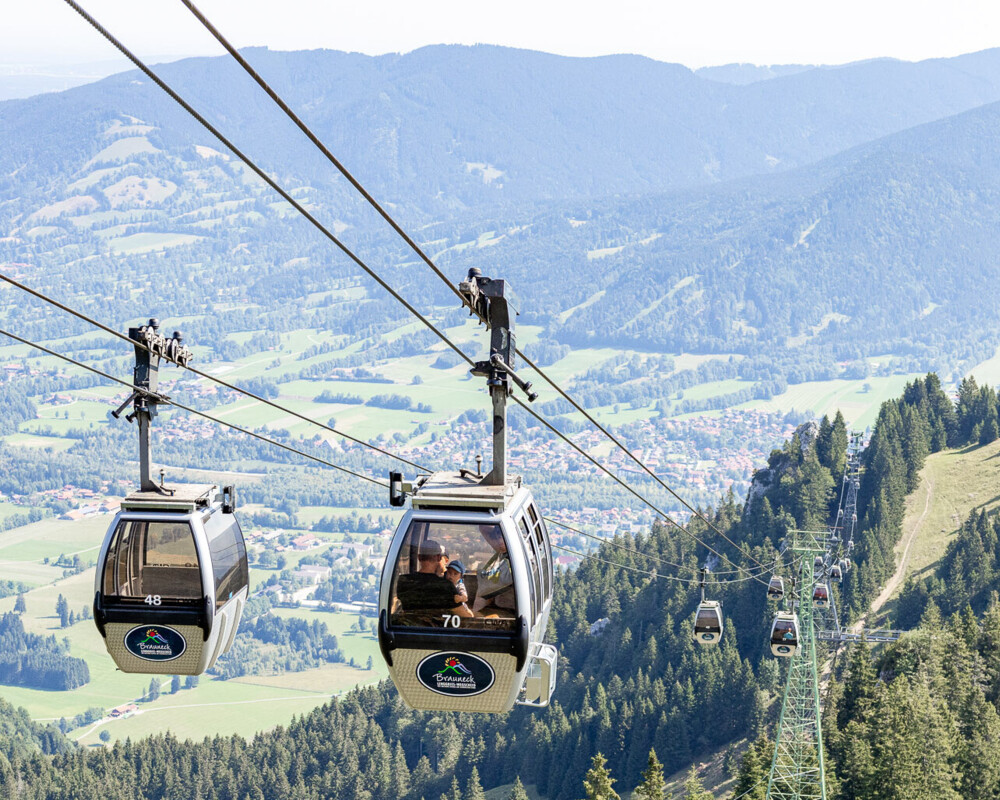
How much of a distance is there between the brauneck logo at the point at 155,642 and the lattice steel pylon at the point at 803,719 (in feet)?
103

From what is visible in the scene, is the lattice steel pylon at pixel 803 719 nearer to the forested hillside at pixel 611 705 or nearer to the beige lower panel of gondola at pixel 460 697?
the beige lower panel of gondola at pixel 460 697

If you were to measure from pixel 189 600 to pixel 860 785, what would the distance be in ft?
155

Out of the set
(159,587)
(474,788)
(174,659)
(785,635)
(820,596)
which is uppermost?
(159,587)

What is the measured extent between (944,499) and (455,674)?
123 m

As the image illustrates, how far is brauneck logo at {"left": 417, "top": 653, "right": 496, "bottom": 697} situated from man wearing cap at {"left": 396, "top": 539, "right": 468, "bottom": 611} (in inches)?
22.3

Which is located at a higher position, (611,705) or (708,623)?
(708,623)

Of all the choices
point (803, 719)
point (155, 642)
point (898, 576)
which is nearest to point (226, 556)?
point (155, 642)

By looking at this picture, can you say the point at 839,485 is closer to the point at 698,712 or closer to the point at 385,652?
the point at 698,712

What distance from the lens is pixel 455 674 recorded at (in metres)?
15.6

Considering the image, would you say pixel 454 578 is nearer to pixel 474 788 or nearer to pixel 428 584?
pixel 428 584

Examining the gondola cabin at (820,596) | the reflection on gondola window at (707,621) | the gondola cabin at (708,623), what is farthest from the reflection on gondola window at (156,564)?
the gondola cabin at (820,596)

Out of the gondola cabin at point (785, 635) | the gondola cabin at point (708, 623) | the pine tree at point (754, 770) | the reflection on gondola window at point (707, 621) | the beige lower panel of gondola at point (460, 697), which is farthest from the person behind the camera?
the pine tree at point (754, 770)

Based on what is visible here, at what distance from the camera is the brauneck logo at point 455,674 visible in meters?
15.5

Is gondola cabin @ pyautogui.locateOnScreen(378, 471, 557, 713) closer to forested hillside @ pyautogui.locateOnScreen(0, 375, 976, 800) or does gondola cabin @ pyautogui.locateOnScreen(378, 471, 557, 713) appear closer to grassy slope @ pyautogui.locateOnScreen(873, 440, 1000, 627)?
forested hillside @ pyautogui.locateOnScreen(0, 375, 976, 800)
